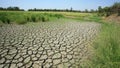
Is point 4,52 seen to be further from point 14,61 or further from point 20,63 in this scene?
point 20,63

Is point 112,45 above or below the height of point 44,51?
above

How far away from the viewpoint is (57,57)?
11.5 feet

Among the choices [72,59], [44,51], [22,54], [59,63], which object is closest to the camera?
[59,63]

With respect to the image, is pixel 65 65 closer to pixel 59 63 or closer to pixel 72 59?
pixel 59 63

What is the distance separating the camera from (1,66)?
2.94 metres

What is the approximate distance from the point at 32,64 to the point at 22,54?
0.82 m

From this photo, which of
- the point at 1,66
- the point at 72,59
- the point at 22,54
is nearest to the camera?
the point at 1,66

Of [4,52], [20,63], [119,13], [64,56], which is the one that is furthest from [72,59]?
[119,13]

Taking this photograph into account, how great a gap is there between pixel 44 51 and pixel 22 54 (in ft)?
2.54

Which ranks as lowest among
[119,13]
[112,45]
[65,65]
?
[65,65]

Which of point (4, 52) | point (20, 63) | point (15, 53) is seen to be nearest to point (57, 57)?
point (20, 63)

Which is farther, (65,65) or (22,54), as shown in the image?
(22,54)

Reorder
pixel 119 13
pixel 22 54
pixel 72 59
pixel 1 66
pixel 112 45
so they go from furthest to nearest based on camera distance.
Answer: pixel 119 13 < pixel 22 54 < pixel 72 59 < pixel 1 66 < pixel 112 45

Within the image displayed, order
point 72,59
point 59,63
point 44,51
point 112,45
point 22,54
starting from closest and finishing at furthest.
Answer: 1. point 112,45
2. point 59,63
3. point 72,59
4. point 22,54
5. point 44,51
